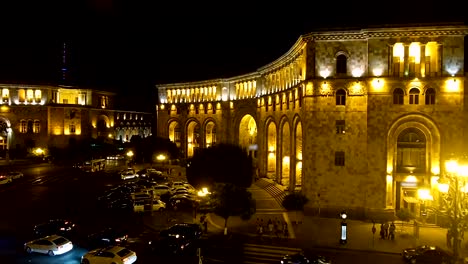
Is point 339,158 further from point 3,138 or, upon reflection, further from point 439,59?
point 3,138

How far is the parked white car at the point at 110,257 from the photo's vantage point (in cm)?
2441

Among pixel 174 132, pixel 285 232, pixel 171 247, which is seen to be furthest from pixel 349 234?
pixel 174 132

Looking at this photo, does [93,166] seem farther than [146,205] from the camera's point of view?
Yes

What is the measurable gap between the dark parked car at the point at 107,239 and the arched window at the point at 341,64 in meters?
21.5

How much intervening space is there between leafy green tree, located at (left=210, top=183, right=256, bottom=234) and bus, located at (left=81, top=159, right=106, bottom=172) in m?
42.3

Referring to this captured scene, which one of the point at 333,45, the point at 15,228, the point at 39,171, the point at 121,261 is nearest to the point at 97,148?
the point at 39,171

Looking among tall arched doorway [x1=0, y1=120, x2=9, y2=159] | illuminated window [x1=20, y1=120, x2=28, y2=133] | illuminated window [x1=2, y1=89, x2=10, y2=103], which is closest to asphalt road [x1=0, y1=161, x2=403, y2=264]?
illuminated window [x1=20, y1=120, x2=28, y2=133]

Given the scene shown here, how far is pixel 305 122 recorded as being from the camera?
3950cm

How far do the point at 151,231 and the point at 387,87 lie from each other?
70.9 ft

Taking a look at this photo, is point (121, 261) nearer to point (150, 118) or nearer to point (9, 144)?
point (9, 144)

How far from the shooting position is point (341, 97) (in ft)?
125

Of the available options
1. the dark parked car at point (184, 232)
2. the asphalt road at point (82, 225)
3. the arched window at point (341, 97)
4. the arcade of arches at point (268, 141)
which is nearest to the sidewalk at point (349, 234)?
the asphalt road at point (82, 225)

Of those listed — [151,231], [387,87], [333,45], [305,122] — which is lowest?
[151,231]

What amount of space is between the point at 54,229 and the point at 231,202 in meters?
12.1
